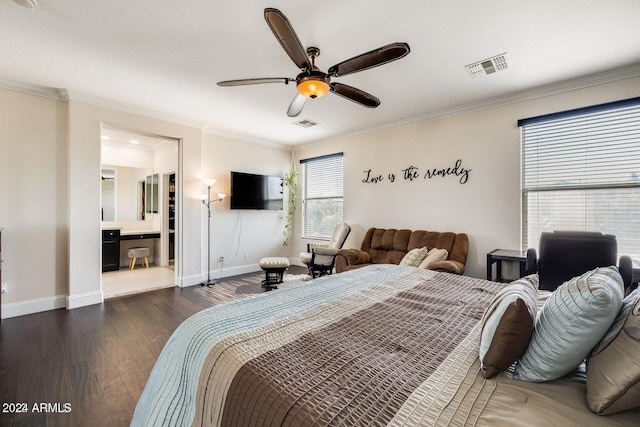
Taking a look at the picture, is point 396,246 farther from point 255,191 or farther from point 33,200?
point 33,200

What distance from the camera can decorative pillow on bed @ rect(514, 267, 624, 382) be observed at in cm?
88

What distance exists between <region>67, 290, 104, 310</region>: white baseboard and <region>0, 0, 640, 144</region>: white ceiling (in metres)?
2.61

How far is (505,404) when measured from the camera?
2.75 feet

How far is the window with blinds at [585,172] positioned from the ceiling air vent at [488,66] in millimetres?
968

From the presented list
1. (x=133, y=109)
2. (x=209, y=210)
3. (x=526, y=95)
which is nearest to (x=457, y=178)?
(x=526, y=95)

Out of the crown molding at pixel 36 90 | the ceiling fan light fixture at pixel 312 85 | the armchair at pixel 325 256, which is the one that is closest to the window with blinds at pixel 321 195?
the armchair at pixel 325 256

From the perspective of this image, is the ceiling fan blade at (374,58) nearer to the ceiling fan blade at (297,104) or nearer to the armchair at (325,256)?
the ceiling fan blade at (297,104)

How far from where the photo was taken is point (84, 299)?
→ 3.67 m

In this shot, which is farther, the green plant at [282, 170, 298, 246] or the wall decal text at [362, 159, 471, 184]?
the green plant at [282, 170, 298, 246]

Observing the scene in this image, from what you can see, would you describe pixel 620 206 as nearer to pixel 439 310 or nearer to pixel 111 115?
pixel 439 310

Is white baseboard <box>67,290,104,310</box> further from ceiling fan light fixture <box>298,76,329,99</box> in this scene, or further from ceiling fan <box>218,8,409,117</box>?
ceiling fan light fixture <box>298,76,329,99</box>

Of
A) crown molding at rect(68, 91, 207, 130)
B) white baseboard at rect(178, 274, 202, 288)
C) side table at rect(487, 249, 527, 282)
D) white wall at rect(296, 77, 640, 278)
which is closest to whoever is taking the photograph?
side table at rect(487, 249, 527, 282)

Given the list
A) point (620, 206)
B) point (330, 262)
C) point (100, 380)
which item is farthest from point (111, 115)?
point (620, 206)

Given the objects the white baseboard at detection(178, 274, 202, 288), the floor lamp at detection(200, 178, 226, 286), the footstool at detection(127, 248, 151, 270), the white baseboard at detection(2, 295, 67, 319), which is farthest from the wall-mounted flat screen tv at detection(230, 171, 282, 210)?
the white baseboard at detection(2, 295, 67, 319)
